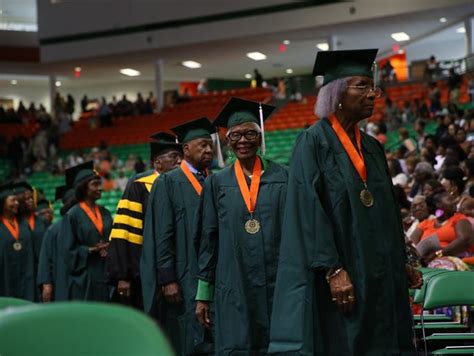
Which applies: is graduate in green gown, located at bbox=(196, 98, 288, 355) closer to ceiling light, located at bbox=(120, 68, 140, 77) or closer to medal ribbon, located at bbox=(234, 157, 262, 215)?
medal ribbon, located at bbox=(234, 157, 262, 215)

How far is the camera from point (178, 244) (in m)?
7.38

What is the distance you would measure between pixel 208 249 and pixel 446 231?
2802mm

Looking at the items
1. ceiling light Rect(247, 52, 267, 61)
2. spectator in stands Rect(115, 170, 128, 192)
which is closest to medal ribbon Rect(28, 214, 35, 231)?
spectator in stands Rect(115, 170, 128, 192)

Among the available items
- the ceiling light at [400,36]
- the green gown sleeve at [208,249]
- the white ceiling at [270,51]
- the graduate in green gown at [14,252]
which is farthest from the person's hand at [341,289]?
the ceiling light at [400,36]

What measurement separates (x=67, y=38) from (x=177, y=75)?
656cm

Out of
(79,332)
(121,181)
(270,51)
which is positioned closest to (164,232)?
(79,332)

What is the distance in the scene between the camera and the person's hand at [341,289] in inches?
187

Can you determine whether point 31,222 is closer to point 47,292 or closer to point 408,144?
point 47,292

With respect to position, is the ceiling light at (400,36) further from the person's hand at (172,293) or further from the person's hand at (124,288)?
the person's hand at (172,293)

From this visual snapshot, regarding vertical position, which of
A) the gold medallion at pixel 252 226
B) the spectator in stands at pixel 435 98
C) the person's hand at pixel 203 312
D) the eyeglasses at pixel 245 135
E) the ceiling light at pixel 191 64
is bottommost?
the person's hand at pixel 203 312

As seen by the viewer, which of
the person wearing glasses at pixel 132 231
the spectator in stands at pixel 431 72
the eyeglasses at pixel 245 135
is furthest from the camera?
Answer: the spectator in stands at pixel 431 72

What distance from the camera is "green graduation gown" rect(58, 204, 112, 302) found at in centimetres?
1008

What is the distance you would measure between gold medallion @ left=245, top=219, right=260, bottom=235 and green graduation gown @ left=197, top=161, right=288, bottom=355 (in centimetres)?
2

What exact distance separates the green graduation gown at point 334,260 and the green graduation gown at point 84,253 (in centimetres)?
524
